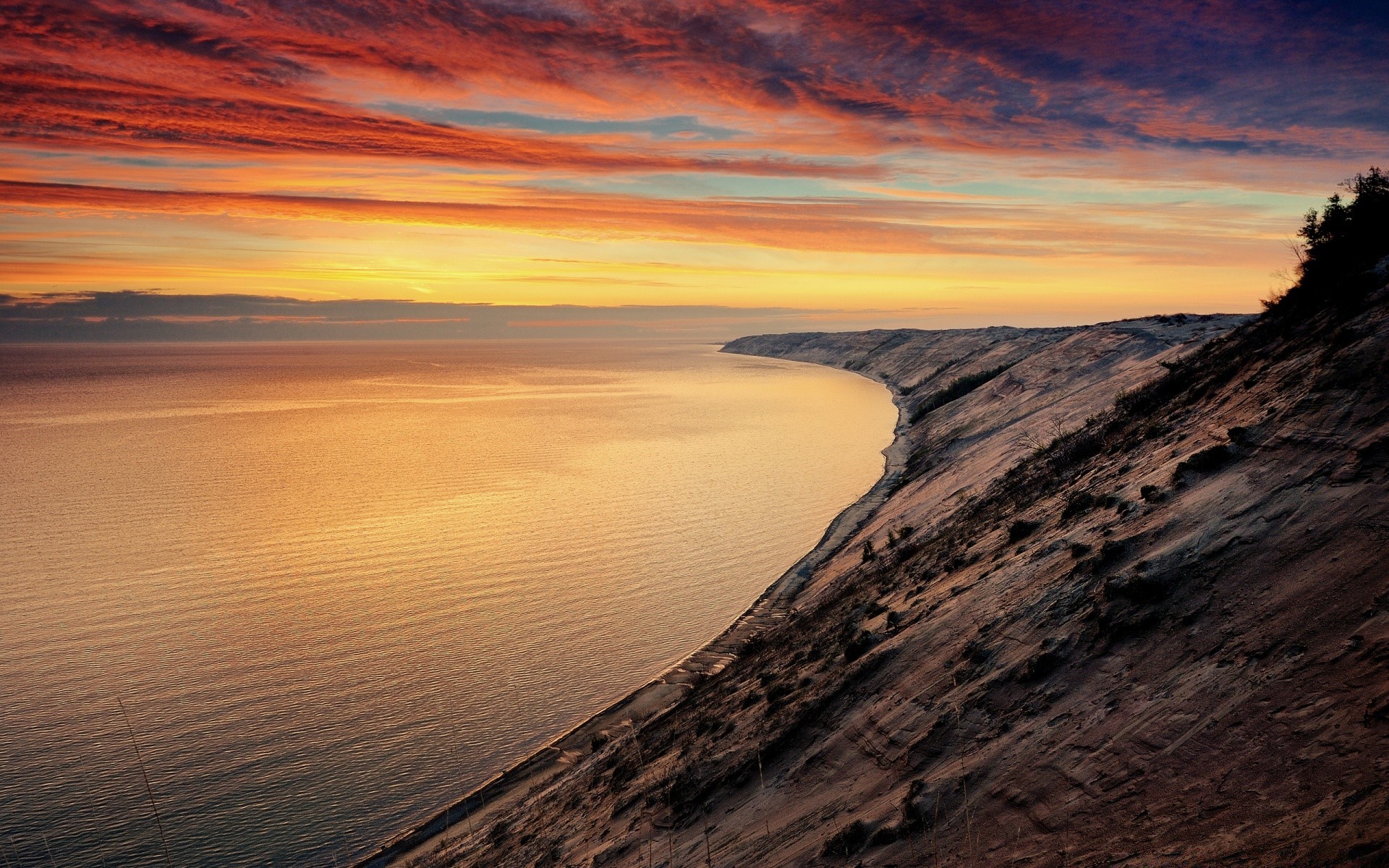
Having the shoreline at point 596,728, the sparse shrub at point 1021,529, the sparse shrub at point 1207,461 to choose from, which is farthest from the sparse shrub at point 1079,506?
the shoreline at point 596,728

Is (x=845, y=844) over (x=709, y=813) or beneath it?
over

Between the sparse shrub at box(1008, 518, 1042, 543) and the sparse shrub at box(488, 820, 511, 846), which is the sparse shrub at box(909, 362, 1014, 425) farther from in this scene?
the sparse shrub at box(488, 820, 511, 846)

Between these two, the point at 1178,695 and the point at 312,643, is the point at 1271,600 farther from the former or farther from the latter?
the point at 312,643

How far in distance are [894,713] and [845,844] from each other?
2211 mm

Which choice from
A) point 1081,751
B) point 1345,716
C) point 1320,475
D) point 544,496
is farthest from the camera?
point 544,496

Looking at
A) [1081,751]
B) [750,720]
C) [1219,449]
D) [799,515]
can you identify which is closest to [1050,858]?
[1081,751]

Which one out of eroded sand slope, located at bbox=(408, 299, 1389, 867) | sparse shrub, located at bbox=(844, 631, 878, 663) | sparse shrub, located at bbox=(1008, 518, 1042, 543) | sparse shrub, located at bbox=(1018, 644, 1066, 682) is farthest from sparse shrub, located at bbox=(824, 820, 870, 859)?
sparse shrub, located at bbox=(1008, 518, 1042, 543)

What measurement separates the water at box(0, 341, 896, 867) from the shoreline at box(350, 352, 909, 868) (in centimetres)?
46

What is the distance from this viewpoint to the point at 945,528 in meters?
18.9

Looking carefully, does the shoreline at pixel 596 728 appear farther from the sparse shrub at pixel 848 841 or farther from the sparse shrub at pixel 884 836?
the sparse shrub at pixel 884 836

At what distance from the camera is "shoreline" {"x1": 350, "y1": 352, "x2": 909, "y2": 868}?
41.0 feet

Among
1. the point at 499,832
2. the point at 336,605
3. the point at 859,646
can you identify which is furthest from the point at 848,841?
the point at 336,605

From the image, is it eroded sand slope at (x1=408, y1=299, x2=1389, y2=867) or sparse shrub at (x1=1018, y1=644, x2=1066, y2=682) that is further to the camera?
sparse shrub at (x1=1018, y1=644, x2=1066, y2=682)

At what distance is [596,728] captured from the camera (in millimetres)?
15406
